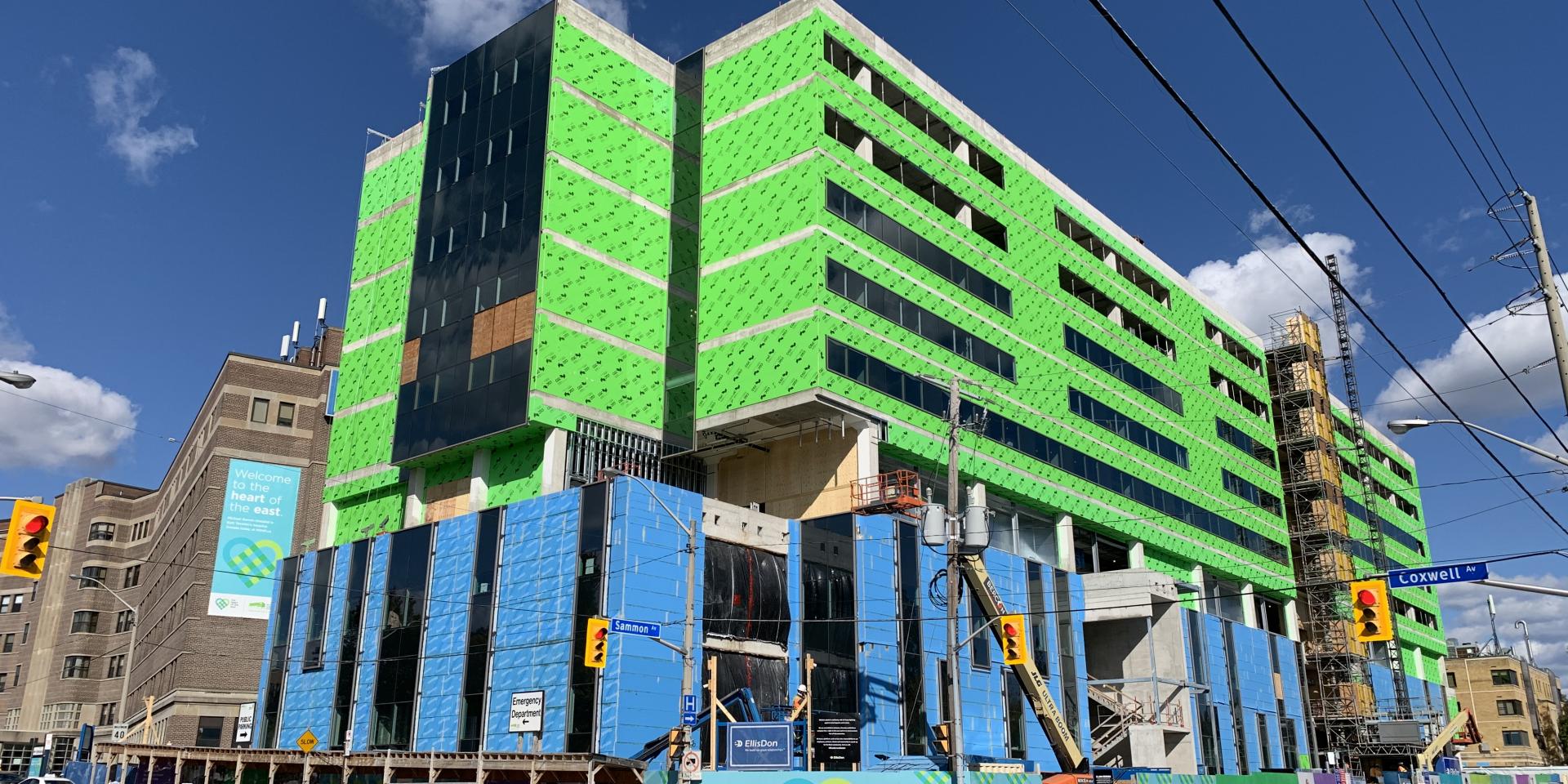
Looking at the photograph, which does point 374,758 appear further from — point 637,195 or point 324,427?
point 324,427

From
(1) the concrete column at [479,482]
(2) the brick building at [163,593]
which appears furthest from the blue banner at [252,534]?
(1) the concrete column at [479,482]

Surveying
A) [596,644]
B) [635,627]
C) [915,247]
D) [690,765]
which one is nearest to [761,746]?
[690,765]

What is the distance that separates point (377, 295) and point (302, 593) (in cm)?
1530

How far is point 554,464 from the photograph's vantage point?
4581 cm

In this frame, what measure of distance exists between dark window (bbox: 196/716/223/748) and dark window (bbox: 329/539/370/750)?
988 inches

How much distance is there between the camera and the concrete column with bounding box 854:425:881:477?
154 feet

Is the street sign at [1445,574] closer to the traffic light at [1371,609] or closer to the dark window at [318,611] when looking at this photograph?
the traffic light at [1371,609]

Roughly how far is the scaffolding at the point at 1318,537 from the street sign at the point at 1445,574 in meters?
54.1

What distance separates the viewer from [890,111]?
53688 millimetres

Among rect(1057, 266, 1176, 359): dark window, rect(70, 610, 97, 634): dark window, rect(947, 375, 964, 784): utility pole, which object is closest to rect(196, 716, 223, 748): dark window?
rect(70, 610, 97, 634): dark window

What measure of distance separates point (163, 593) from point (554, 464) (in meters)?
50.6

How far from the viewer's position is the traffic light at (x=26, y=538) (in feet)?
71.7

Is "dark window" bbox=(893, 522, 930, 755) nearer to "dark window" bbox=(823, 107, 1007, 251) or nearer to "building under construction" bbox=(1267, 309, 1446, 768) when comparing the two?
"dark window" bbox=(823, 107, 1007, 251)

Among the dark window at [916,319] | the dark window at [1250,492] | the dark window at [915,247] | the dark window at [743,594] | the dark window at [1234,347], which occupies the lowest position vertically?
the dark window at [743,594]
